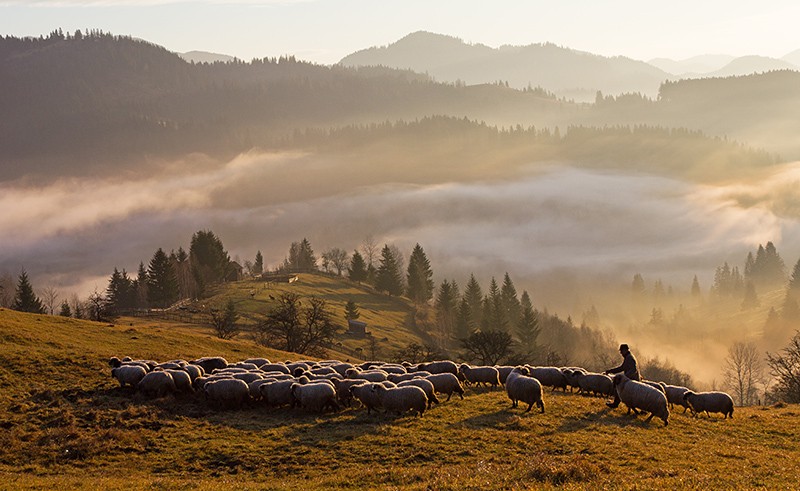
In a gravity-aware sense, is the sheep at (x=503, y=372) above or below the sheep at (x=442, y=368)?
below

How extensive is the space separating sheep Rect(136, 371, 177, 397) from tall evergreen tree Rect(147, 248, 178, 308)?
11828 centimetres

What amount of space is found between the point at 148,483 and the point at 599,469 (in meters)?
15.6

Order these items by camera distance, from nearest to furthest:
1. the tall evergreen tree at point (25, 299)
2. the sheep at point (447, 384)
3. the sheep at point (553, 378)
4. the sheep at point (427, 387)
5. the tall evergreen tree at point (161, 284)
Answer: the sheep at point (427, 387)
the sheep at point (447, 384)
the sheep at point (553, 378)
the tall evergreen tree at point (25, 299)
the tall evergreen tree at point (161, 284)

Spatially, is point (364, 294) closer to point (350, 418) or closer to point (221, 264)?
point (221, 264)

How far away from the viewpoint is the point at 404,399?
112 feet

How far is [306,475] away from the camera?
2539 cm

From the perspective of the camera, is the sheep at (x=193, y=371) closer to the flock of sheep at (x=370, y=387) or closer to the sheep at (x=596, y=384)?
the flock of sheep at (x=370, y=387)

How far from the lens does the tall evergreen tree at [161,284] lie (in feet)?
495

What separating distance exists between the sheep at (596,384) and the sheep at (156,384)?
24779 mm

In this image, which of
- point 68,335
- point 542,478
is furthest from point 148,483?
point 68,335

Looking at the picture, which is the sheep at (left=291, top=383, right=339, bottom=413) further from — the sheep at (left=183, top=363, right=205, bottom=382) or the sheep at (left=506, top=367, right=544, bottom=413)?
the sheep at (left=506, top=367, right=544, bottom=413)

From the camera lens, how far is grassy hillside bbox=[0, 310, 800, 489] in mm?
22922

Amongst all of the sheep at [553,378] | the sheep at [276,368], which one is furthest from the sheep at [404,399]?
the sheep at [553,378]

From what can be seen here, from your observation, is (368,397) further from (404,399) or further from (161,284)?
(161,284)
